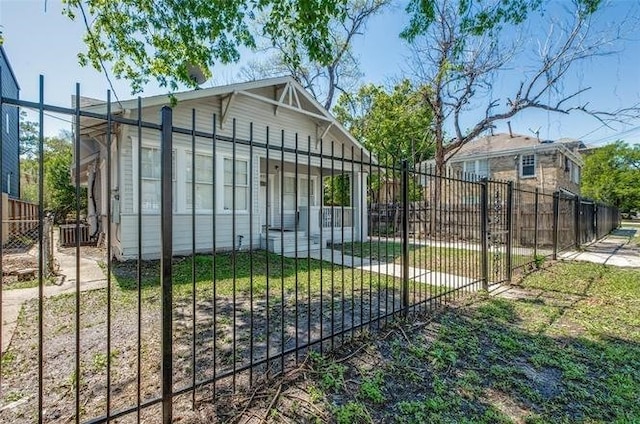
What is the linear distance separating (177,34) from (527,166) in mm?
20940

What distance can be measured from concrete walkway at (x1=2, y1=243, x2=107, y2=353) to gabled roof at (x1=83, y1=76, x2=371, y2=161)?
11.4 feet

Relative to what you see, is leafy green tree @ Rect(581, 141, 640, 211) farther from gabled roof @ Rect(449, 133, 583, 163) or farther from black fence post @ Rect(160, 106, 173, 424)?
black fence post @ Rect(160, 106, 173, 424)

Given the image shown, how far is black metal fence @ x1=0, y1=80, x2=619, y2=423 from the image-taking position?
7.68ft

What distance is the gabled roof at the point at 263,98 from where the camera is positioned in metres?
7.79

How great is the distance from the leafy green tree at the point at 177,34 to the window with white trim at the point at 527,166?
1915cm

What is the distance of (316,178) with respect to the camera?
14797mm

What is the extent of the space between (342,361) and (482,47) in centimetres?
1532

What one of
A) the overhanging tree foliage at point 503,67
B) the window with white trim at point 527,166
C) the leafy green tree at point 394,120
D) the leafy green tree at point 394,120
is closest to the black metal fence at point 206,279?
the overhanging tree foliage at point 503,67

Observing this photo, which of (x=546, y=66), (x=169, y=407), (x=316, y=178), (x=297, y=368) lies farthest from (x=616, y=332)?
(x=546, y=66)

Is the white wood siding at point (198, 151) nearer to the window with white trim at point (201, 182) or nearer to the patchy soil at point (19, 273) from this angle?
the window with white trim at point (201, 182)

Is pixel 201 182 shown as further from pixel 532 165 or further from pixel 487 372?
pixel 532 165

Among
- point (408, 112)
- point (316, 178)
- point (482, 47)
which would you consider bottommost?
point (316, 178)

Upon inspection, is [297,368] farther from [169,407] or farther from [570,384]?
[570,384]

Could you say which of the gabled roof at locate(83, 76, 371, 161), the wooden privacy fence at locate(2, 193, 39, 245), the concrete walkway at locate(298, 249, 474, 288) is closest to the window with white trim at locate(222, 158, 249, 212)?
the gabled roof at locate(83, 76, 371, 161)
